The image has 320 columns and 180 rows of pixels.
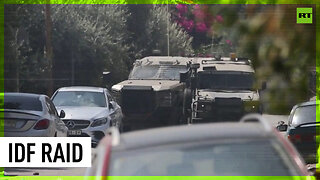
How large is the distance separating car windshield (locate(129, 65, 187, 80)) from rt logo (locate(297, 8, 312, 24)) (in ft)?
33.9

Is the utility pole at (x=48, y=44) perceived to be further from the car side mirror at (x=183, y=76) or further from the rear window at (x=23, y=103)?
the car side mirror at (x=183, y=76)

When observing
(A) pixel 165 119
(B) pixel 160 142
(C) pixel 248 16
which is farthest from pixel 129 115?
(C) pixel 248 16

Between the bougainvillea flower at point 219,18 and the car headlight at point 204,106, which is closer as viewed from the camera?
the bougainvillea flower at point 219,18

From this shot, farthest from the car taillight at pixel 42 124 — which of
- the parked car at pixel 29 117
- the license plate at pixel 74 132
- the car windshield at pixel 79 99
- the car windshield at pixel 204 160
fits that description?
the car windshield at pixel 204 160

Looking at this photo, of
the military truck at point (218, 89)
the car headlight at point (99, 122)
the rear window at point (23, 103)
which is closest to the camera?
the military truck at point (218, 89)

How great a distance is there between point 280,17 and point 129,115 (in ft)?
35.3

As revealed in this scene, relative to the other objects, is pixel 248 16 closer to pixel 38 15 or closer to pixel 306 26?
pixel 306 26

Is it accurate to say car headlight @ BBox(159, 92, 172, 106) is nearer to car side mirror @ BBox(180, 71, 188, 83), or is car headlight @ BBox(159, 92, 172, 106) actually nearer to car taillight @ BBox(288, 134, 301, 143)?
car side mirror @ BBox(180, 71, 188, 83)

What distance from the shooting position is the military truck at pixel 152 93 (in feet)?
50.0

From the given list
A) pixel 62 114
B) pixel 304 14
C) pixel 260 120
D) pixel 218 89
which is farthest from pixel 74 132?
pixel 304 14

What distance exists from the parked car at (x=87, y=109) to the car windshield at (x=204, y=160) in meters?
10.0

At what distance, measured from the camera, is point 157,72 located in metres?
16.5

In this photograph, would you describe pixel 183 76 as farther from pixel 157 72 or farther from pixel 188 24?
pixel 188 24

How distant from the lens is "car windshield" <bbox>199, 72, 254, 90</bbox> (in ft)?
52.0
